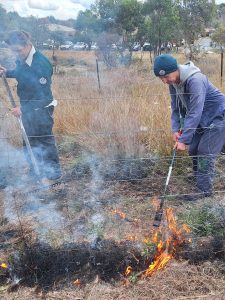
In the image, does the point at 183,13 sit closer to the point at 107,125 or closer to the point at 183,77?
the point at 107,125

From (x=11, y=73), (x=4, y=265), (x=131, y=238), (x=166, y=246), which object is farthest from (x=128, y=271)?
(x=11, y=73)

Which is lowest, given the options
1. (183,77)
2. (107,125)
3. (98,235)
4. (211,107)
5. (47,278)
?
(47,278)

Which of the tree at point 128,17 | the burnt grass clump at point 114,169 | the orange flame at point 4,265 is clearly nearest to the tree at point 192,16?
the tree at point 128,17

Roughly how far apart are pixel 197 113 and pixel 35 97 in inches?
76.7

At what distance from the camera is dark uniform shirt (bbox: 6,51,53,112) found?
412 cm

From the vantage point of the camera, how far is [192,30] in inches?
695

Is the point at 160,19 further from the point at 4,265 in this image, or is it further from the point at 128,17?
the point at 4,265

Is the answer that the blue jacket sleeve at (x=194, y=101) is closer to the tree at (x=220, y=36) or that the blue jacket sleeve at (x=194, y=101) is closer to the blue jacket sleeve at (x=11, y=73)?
the blue jacket sleeve at (x=11, y=73)

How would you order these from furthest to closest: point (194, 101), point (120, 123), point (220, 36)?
point (220, 36) → point (120, 123) → point (194, 101)

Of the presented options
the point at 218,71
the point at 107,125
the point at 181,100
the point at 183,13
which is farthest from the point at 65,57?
the point at 181,100

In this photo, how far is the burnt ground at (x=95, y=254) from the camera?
2.82m

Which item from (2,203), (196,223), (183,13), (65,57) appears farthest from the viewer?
(65,57)

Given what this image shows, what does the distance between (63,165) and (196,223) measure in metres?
2.28

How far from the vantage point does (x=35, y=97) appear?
167 inches
